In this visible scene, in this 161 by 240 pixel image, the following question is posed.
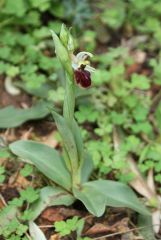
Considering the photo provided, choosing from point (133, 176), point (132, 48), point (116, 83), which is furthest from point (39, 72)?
point (133, 176)

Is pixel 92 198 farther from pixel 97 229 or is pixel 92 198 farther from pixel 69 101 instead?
pixel 69 101

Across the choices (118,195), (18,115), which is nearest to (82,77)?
(118,195)

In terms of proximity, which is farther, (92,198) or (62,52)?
(92,198)

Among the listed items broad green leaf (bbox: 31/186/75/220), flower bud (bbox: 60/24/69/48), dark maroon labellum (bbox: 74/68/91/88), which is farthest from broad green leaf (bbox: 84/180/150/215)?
flower bud (bbox: 60/24/69/48)

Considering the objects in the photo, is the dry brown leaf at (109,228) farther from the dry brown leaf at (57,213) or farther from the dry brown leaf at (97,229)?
the dry brown leaf at (57,213)

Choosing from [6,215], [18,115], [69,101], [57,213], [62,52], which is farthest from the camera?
[18,115]

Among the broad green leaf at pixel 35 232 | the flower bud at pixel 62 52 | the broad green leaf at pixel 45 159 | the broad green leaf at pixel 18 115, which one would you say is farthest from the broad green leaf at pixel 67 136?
the broad green leaf at pixel 18 115

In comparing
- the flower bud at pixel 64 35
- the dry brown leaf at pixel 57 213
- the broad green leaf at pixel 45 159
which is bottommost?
the dry brown leaf at pixel 57 213

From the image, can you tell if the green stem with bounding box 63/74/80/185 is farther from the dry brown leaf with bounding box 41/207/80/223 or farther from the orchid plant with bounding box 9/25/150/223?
the dry brown leaf with bounding box 41/207/80/223
